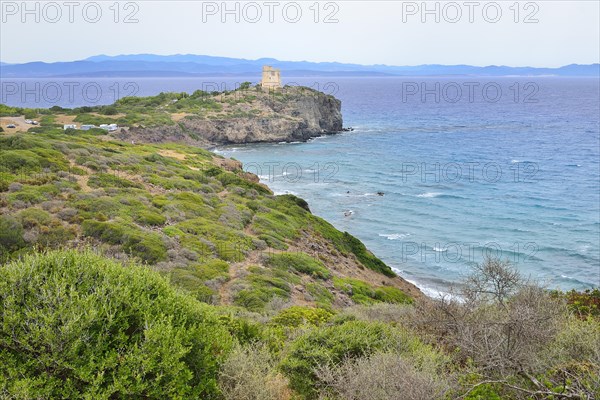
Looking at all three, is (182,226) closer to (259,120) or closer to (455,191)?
(455,191)

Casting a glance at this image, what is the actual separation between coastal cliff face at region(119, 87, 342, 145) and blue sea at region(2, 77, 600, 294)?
4652mm

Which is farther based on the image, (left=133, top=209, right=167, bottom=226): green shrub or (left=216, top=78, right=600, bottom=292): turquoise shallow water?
(left=216, top=78, right=600, bottom=292): turquoise shallow water

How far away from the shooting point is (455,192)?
52.9m

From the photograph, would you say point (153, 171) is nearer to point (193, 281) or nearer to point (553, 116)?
point (193, 281)

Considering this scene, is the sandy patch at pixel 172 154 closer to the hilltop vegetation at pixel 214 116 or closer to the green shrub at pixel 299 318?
the hilltop vegetation at pixel 214 116

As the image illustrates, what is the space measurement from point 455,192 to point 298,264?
32420mm

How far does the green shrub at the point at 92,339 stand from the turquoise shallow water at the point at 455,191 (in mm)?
10031

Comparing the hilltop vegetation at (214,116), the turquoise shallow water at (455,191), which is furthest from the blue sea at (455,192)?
the hilltop vegetation at (214,116)

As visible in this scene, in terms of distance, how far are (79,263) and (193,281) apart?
10854mm

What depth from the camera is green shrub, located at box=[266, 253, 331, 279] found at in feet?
81.1

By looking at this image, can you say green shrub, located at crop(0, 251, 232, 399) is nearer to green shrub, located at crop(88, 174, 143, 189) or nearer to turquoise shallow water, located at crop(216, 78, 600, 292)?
turquoise shallow water, located at crop(216, 78, 600, 292)

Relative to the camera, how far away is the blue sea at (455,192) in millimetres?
35528

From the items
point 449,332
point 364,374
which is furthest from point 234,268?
point 364,374

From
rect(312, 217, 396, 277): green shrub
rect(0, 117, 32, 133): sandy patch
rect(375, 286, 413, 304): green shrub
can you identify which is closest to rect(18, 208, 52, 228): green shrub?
rect(375, 286, 413, 304): green shrub
